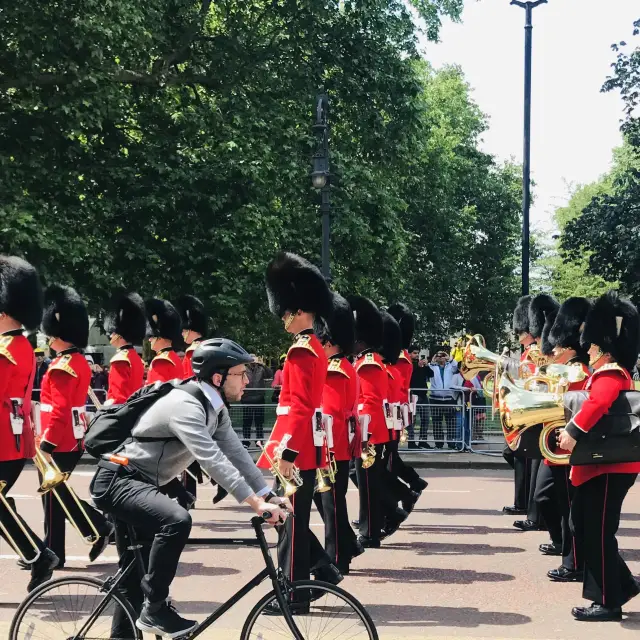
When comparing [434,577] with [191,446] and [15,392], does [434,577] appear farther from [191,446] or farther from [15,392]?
[191,446]

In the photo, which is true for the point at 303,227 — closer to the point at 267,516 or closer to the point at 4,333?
the point at 4,333

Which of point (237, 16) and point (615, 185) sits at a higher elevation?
point (237, 16)

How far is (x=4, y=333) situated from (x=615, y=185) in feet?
72.5

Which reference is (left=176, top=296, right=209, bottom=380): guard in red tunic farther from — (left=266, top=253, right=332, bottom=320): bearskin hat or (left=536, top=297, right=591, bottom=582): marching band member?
(left=266, top=253, right=332, bottom=320): bearskin hat

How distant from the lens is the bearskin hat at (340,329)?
8.41 metres

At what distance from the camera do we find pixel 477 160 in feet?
155

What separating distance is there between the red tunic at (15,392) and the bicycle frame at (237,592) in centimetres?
219

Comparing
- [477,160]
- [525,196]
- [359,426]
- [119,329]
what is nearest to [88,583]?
[359,426]

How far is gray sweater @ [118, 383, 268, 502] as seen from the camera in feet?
16.0

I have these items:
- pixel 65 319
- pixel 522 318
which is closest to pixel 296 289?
pixel 65 319

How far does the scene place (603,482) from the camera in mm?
6852

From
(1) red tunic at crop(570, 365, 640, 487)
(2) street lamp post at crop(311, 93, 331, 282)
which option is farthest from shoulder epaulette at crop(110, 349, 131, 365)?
(2) street lamp post at crop(311, 93, 331, 282)

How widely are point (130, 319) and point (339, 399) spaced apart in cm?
293

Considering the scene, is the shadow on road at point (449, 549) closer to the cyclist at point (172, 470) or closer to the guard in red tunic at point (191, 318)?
the guard in red tunic at point (191, 318)
